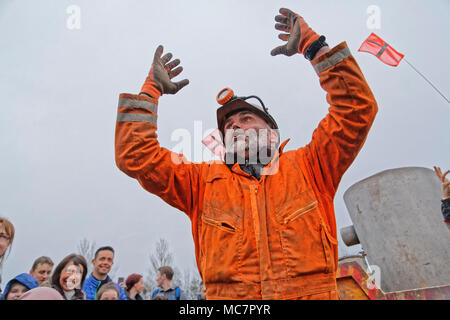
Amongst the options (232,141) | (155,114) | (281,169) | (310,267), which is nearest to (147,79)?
(155,114)

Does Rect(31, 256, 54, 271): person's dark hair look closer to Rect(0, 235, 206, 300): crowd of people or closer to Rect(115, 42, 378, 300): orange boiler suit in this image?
Rect(0, 235, 206, 300): crowd of people

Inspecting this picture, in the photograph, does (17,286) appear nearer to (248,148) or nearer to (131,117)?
(131,117)

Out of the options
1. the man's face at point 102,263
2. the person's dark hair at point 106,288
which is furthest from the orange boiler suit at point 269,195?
the man's face at point 102,263

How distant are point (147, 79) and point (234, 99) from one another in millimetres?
738

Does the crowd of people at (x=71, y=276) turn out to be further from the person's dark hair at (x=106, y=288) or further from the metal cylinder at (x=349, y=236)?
the metal cylinder at (x=349, y=236)

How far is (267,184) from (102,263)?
342 centimetres

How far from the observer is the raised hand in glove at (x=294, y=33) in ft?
6.74

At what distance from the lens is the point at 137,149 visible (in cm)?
192

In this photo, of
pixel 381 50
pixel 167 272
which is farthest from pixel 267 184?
pixel 381 50

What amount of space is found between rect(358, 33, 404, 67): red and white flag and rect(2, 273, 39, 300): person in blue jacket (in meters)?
7.05

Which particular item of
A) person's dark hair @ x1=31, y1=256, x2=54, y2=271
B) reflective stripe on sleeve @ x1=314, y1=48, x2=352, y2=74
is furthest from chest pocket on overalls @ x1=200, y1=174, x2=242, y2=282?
person's dark hair @ x1=31, y1=256, x2=54, y2=271

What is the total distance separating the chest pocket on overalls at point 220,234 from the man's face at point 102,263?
3053 millimetres

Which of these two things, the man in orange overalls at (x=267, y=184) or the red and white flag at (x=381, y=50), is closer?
the man in orange overalls at (x=267, y=184)

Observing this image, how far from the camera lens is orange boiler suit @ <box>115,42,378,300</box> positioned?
166 centimetres
